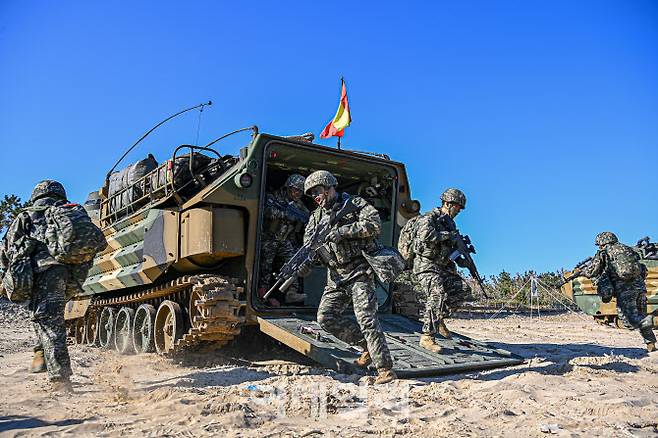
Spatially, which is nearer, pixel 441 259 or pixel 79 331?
pixel 441 259

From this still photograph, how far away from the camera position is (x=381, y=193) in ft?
27.6

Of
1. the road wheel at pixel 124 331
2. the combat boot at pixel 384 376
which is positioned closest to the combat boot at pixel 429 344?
the combat boot at pixel 384 376

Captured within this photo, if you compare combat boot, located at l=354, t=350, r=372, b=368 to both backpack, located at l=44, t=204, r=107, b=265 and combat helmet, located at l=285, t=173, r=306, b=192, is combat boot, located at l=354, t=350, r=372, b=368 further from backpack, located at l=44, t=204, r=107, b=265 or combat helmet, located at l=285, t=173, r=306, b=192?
combat helmet, located at l=285, t=173, r=306, b=192

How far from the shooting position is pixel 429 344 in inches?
244

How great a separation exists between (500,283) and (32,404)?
66.3ft

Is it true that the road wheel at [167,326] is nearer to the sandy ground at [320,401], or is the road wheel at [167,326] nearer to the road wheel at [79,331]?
the sandy ground at [320,401]

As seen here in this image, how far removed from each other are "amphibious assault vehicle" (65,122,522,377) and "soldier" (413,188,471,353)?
36 cm

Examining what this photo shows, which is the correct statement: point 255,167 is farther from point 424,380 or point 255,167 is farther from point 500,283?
point 500,283

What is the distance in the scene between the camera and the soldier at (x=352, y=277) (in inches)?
196

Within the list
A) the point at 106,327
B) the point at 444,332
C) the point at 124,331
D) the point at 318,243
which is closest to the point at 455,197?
the point at 444,332

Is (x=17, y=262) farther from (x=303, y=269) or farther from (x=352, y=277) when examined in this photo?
(x=352, y=277)

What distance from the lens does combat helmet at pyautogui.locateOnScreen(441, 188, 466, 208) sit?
22.6 feet

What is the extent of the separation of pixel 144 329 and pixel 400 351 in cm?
360

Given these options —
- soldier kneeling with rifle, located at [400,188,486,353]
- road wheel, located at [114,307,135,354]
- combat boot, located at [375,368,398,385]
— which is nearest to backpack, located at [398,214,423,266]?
soldier kneeling with rifle, located at [400,188,486,353]
